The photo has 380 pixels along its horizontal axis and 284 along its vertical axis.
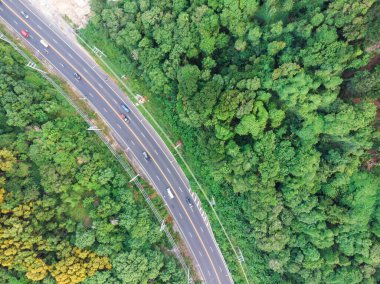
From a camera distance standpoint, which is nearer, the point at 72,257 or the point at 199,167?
the point at 72,257

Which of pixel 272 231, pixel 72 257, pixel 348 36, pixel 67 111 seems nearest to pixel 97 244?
pixel 72 257

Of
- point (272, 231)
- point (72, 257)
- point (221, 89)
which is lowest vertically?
point (272, 231)

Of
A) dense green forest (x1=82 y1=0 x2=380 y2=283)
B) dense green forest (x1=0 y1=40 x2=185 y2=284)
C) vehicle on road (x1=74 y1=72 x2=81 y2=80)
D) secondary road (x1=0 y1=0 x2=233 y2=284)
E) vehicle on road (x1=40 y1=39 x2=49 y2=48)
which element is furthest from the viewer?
vehicle on road (x1=74 y1=72 x2=81 y2=80)

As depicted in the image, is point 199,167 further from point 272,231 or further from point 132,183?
point 272,231

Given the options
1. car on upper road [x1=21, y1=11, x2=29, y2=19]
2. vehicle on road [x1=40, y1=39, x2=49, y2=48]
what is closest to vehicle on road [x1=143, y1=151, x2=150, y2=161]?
vehicle on road [x1=40, y1=39, x2=49, y2=48]

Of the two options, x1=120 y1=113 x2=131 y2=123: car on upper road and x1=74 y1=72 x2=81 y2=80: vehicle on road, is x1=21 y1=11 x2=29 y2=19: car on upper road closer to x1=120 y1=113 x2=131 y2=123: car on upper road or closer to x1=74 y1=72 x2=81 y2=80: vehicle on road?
x1=74 y1=72 x2=81 y2=80: vehicle on road

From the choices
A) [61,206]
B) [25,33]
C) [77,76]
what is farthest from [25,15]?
[61,206]

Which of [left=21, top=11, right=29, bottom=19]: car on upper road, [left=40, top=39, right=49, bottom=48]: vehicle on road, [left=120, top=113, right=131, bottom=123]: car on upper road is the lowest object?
[left=120, top=113, right=131, bottom=123]: car on upper road
